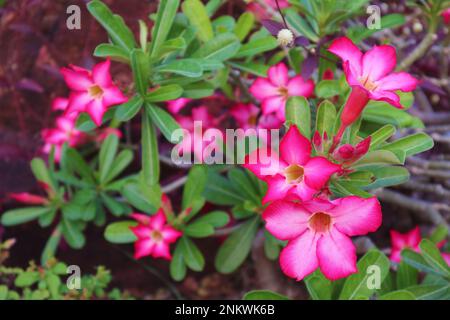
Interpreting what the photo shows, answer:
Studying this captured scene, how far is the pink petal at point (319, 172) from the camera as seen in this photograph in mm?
862

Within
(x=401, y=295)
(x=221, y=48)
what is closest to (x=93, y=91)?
(x=221, y=48)

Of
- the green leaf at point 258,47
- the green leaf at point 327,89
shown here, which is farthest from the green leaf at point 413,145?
the green leaf at point 258,47

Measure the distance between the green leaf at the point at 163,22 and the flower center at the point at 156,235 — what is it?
0.48 meters

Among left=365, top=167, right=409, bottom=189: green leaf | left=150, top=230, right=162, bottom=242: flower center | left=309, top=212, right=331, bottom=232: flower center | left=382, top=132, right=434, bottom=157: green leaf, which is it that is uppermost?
left=382, top=132, right=434, bottom=157: green leaf

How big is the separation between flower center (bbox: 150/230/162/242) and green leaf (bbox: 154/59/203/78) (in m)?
0.46

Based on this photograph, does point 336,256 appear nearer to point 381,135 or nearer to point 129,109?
point 381,135

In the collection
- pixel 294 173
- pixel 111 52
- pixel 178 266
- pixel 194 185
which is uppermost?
pixel 111 52

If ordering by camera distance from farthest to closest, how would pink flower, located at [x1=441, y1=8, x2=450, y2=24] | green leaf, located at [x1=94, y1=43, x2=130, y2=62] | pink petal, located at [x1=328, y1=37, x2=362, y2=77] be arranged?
pink flower, located at [x1=441, y1=8, x2=450, y2=24], green leaf, located at [x1=94, y1=43, x2=130, y2=62], pink petal, located at [x1=328, y1=37, x2=362, y2=77]

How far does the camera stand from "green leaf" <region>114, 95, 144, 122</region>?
45.6 inches

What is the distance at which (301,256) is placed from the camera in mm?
904

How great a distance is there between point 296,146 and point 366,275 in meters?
0.42

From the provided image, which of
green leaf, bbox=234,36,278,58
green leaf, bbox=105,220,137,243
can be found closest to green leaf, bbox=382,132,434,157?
green leaf, bbox=234,36,278,58

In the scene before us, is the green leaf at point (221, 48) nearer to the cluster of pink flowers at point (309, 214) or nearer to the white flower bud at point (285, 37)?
the white flower bud at point (285, 37)

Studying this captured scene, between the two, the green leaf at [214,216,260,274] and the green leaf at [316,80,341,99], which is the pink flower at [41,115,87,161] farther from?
the green leaf at [316,80,341,99]
